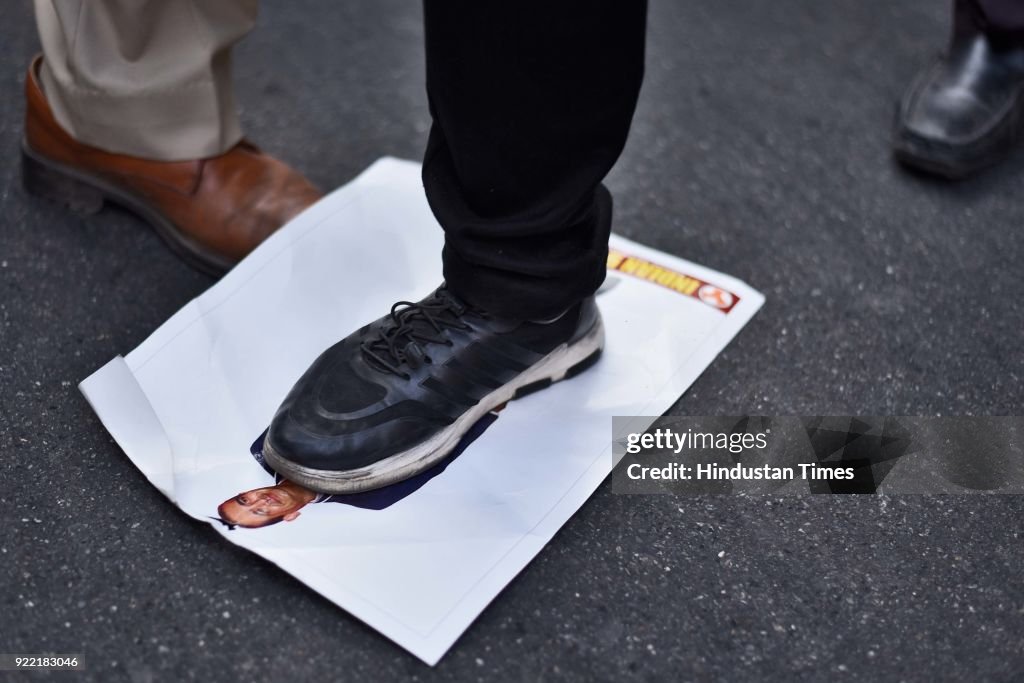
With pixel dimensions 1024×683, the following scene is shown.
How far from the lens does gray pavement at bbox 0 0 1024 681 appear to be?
0.69 m

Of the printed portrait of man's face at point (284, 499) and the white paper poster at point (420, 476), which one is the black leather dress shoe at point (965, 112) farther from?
the printed portrait of man's face at point (284, 499)

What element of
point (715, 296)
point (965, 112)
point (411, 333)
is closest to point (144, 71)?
point (411, 333)

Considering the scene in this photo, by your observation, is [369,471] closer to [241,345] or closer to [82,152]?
[241,345]

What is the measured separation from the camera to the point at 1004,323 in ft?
3.19

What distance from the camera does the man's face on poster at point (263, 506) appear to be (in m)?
0.74

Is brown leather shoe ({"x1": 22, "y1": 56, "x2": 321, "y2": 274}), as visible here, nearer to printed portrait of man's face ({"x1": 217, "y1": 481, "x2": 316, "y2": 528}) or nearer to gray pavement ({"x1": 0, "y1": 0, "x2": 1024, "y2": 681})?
gray pavement ({"x1": 0, "y1": 0, "x2": 1024, "y2": 681})

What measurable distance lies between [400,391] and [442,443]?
0.19ft

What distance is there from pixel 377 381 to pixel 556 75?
28cm

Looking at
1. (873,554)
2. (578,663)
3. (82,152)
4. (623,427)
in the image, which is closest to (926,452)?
(873,554)

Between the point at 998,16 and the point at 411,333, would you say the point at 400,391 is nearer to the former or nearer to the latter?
the point at 411,333

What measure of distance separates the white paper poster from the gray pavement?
0.03 m

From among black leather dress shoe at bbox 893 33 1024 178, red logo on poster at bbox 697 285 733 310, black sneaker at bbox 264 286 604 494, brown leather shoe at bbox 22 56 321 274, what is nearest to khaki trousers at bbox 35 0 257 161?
brown leather shoe at bbox 22 56 321 274

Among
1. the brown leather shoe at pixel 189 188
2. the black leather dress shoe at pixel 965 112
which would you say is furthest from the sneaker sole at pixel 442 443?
the black leather dress shoe at pixel 965 112

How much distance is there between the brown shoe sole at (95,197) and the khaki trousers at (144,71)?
0.05m
